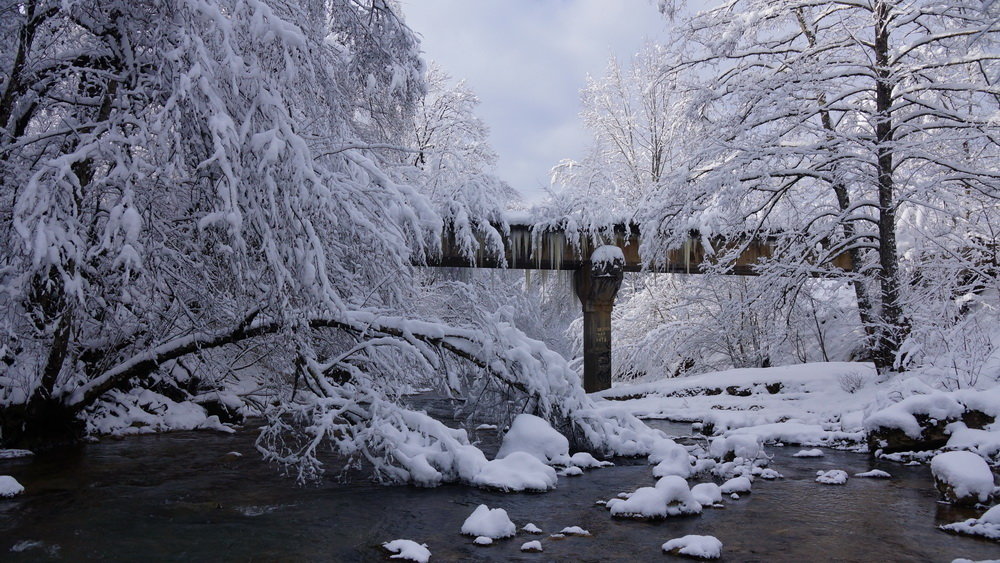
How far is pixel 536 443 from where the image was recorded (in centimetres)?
866

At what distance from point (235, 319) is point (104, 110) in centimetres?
264

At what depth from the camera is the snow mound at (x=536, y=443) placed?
860cm

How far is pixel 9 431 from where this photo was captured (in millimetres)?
8773

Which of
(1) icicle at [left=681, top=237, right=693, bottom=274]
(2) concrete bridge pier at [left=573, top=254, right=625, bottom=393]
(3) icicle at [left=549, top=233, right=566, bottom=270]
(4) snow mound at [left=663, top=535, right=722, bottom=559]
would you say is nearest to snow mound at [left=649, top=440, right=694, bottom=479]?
(4) snow mound at [left=663, top=535, right=722, bottom=559]

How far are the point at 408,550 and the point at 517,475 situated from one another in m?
2.57

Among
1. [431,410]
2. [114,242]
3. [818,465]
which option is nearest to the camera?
[114,242]

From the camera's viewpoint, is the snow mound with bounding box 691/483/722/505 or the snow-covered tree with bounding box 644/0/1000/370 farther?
the snow-covered tree with bounding box 644/0/1000/370

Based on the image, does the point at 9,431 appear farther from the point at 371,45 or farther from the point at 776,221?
the point at 776,221

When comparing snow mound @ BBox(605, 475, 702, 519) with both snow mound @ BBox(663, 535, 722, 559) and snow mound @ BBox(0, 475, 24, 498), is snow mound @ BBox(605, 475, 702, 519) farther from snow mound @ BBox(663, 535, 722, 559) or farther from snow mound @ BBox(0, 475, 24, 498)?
snow mound @ BBox(0, 475, 24, 498)

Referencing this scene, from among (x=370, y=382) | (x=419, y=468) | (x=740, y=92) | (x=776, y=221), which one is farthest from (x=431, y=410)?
(x=776, y=221)

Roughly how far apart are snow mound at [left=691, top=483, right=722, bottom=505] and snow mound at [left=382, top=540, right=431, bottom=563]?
2.81m

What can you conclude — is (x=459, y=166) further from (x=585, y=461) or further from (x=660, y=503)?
(x=660, y=503)

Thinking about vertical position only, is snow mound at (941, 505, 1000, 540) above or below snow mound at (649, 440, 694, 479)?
above

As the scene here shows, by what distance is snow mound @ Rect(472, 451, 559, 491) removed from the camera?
291 inches
